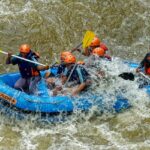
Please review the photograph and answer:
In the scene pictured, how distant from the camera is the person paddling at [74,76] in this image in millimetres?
8625

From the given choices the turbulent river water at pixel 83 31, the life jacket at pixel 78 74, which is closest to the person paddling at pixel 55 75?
the life jacket at pixel 78 74

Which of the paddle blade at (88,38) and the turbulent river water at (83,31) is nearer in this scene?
the turbulent river water at (83,31)

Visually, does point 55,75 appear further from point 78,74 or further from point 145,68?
point 145,68

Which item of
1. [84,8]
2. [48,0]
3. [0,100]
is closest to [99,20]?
[84,8]

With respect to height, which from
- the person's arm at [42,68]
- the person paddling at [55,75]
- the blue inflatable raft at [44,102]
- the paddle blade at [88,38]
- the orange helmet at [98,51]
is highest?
the paddle blade at [88,38]

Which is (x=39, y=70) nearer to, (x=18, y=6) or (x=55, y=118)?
(x=55, y=118)

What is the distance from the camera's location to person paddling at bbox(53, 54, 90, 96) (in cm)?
862

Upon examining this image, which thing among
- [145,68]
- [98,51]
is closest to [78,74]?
[98,51]

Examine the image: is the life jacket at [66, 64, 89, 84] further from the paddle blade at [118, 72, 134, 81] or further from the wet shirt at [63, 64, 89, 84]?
the paddle blade at [118, 72, 134, 81]

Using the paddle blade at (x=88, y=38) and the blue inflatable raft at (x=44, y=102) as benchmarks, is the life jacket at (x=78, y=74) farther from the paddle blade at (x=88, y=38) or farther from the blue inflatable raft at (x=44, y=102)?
the paddle blade at (x=88, y=38)

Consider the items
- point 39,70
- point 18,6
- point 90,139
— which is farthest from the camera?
point 18,6

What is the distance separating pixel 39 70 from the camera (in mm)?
8867

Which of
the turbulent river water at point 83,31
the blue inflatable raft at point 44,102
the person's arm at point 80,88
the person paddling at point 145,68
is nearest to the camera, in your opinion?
the blue inflatable raft at point 44,102

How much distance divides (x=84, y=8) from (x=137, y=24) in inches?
54.7
